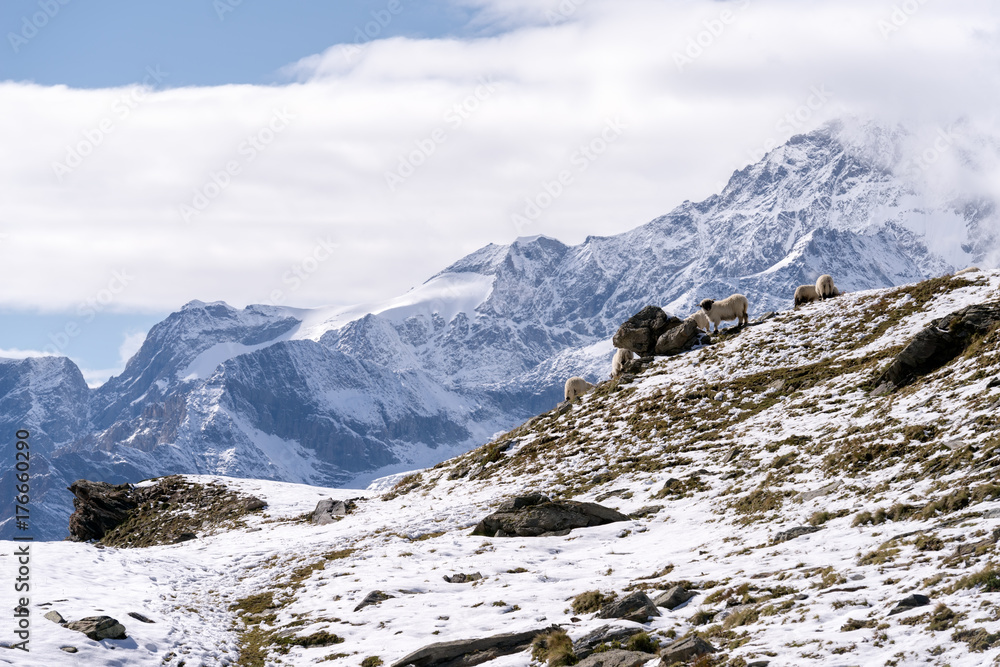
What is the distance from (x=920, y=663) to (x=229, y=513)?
40704mm

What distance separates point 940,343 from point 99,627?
1091 inches

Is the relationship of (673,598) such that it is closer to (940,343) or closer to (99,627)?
(99,627)

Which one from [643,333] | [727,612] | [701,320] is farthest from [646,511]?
[701,320]

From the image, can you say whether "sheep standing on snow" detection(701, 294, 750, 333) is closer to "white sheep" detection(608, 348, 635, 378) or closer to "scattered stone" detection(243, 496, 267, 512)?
"white sheep" detection(608, 348, 635, 378)

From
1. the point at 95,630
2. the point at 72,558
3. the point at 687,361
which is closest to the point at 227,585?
the point at 72,558

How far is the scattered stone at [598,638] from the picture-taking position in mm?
16984

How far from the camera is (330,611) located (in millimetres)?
23703

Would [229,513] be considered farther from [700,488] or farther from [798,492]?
[798,492]

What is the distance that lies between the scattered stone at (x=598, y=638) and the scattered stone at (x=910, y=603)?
4.90 meters

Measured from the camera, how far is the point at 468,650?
18.5 metres

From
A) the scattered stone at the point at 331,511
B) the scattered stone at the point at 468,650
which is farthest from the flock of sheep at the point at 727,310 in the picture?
the scattered stone at the point at 468,650

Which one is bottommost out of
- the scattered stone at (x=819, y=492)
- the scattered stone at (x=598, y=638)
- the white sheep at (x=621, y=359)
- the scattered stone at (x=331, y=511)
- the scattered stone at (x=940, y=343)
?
the scattered stone at (x=598, y=638)

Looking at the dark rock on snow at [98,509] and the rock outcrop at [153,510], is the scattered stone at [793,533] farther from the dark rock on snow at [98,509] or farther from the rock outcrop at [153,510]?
the dark rock on snow at [98,509]

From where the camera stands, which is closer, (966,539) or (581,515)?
(966,539)
